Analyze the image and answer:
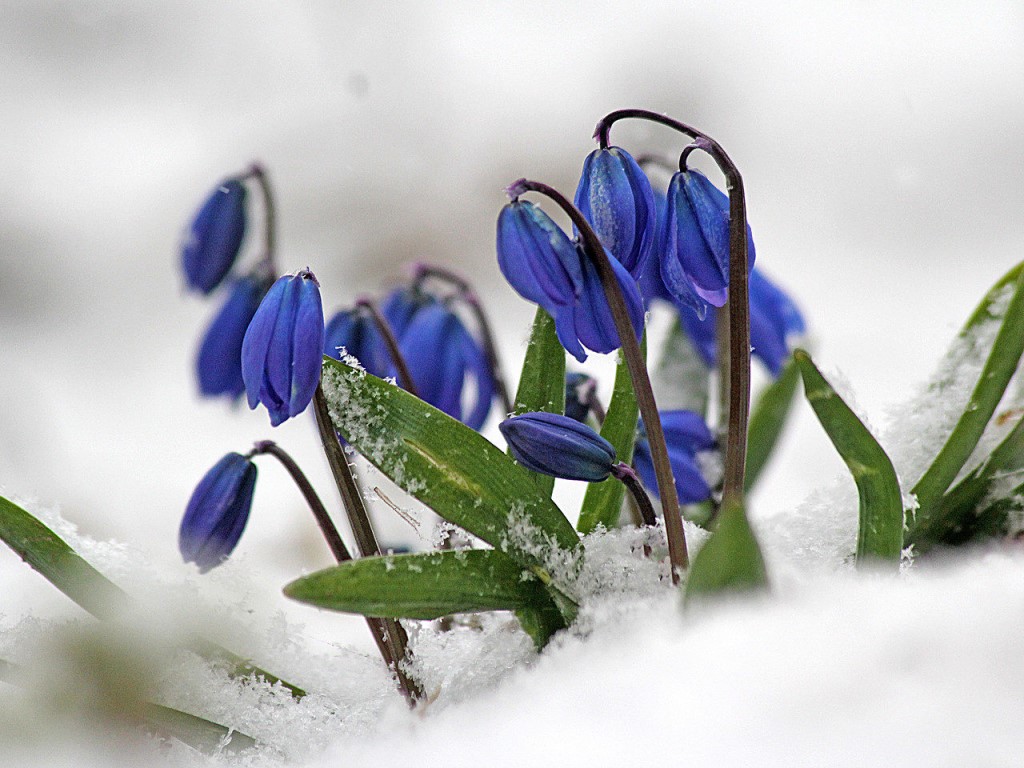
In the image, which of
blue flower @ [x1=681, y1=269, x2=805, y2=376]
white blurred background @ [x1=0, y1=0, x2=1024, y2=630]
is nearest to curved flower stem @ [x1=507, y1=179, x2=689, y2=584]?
blue flower @ [x1=681, y1=269, x2=805, y2=376]

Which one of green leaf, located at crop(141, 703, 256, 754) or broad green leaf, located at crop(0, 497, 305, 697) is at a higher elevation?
broad green leaf, located at crop(0, 497, 305, 697)

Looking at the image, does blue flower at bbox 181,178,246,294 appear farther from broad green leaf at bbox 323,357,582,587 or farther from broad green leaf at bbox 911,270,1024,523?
broad green leaf at bbox 911,270,1024,523

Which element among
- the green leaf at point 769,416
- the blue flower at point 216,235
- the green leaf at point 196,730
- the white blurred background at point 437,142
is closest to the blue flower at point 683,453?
the green leaf at point 769,416

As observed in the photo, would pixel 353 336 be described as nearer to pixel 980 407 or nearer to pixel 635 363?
pixel 635 363

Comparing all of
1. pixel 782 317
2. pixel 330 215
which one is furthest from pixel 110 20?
pixel 782 317

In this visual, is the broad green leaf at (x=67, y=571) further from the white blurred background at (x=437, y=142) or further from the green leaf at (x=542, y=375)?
the white blurred background at (x=437, y=142)

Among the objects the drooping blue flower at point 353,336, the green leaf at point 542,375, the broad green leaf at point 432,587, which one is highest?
the drooping blue flower at point 353,336
